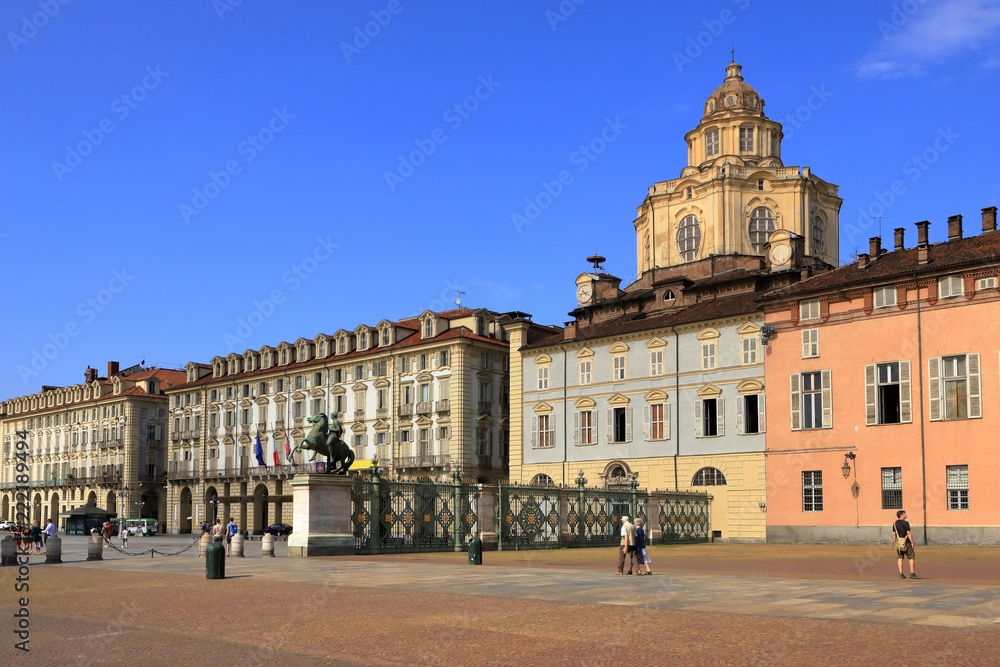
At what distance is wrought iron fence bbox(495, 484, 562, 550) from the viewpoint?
132 feet

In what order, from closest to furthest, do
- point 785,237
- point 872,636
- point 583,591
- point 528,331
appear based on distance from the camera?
point 872,636, point 583,591, point 785,237, point 528,331

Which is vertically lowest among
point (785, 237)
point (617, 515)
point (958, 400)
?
point (617, 515)

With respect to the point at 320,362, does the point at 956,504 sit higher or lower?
lower

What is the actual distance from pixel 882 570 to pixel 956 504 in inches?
691

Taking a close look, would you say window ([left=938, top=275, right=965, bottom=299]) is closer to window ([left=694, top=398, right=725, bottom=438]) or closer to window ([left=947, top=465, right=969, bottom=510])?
window ([left=947, top=465, right=969, bottom=510])

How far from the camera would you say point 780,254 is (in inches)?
2254

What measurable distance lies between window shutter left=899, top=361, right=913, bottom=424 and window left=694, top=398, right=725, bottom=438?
9.65 m

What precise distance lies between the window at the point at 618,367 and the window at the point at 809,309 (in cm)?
1130

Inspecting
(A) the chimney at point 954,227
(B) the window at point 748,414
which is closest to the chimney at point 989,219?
(A) the chimney at point 954,227

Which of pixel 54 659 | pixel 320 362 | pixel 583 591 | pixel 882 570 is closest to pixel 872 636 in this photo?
pixel 583 591

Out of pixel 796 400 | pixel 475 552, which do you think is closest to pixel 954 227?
pixel 796 400

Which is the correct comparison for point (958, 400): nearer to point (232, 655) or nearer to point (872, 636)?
point (872, 636)

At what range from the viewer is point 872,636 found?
12.8m

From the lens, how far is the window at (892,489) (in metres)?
43.7
